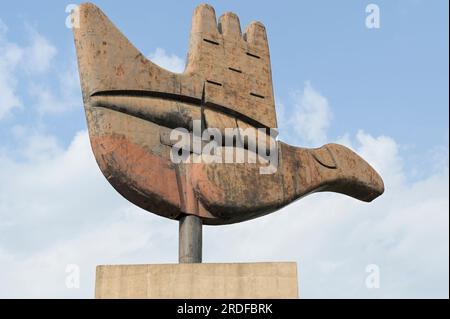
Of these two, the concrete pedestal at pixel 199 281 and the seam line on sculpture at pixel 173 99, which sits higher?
the seam line on sculpture at pixel 173 99

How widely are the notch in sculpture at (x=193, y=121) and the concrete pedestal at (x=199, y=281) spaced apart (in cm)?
78

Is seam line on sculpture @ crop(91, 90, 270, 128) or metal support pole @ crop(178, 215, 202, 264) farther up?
seam line on sculpture @ crop(91, 90, 270, 128)

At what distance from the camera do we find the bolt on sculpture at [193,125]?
7.74m

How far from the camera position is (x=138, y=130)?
789 centimetres

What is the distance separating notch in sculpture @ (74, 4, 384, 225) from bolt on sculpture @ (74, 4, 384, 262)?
0.01 metres

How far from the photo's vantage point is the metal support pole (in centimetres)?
782
